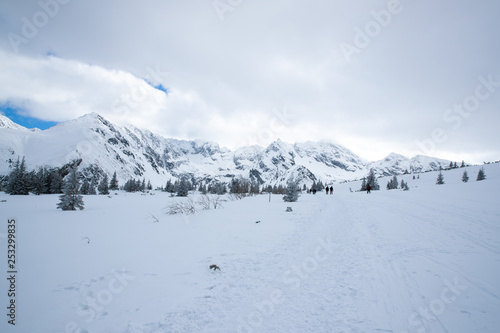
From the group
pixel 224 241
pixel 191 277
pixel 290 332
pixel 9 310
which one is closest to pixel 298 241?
pixel 224 241

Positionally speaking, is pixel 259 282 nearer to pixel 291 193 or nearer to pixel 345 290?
pixel 345 290

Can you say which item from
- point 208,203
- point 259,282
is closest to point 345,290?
point 259,282

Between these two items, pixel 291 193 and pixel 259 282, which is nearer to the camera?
pixel 259 282

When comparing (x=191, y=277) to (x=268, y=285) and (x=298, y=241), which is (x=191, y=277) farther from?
(x=298, y=241)

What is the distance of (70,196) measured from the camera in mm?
14977

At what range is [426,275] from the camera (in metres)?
4.39

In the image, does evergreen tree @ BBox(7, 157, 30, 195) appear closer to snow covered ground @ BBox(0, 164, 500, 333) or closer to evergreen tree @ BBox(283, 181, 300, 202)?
snow covered ground @ BBox(0, 164, 500, 333)

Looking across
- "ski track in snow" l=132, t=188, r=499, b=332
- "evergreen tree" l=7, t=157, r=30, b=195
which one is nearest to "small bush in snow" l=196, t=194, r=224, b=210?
"ski track in snow" l=132, t=188, r=499, b=332

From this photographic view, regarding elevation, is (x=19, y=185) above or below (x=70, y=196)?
below

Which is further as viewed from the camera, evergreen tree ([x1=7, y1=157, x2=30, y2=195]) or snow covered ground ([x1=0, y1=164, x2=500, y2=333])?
evergreen tree ([x1=7, y1=157, x2=30, y2=195])

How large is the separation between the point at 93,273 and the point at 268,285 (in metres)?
3.95

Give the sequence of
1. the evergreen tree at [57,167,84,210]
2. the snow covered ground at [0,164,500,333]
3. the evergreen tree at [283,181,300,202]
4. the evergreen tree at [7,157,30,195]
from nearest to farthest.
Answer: the snow covered ground at [0,164,500,333], the evergreen tree at [57,167,84,210], the evergreen tree at [283,181,300,202], the evergreen tree at [7,157,30,195]

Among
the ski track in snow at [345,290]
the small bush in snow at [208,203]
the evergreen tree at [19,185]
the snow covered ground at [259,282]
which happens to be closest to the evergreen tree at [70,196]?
the snow covered ground at [259,282]

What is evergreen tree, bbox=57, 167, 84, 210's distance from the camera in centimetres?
1488
